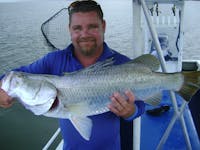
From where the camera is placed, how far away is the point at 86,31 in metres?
2.74

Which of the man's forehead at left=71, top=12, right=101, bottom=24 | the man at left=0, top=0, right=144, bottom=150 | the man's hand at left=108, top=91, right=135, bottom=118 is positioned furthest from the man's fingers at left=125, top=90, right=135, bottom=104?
the man's forehead at left=71, top=12, right=101, bottom=24

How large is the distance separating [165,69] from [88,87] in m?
1.09

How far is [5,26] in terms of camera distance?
82.3 feet

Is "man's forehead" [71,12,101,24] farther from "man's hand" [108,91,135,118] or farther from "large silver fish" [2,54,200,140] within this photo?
"man's hand" [108,91,135,118]

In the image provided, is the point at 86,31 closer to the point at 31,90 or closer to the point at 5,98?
the point at 31,90

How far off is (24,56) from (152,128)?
1266 cm

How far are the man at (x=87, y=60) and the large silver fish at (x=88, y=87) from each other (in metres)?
0.21

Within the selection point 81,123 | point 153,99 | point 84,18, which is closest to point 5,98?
point 81,123

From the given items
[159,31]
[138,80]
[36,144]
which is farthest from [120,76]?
[36,144]

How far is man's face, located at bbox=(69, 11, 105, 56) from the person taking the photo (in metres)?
2.75

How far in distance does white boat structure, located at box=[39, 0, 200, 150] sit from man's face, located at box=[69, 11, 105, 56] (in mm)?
676

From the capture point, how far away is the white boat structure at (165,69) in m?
3.46

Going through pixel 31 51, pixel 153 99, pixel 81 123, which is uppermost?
pixel 153 99

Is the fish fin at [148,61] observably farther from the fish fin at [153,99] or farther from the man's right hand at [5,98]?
the man's right hand at [5,98]
